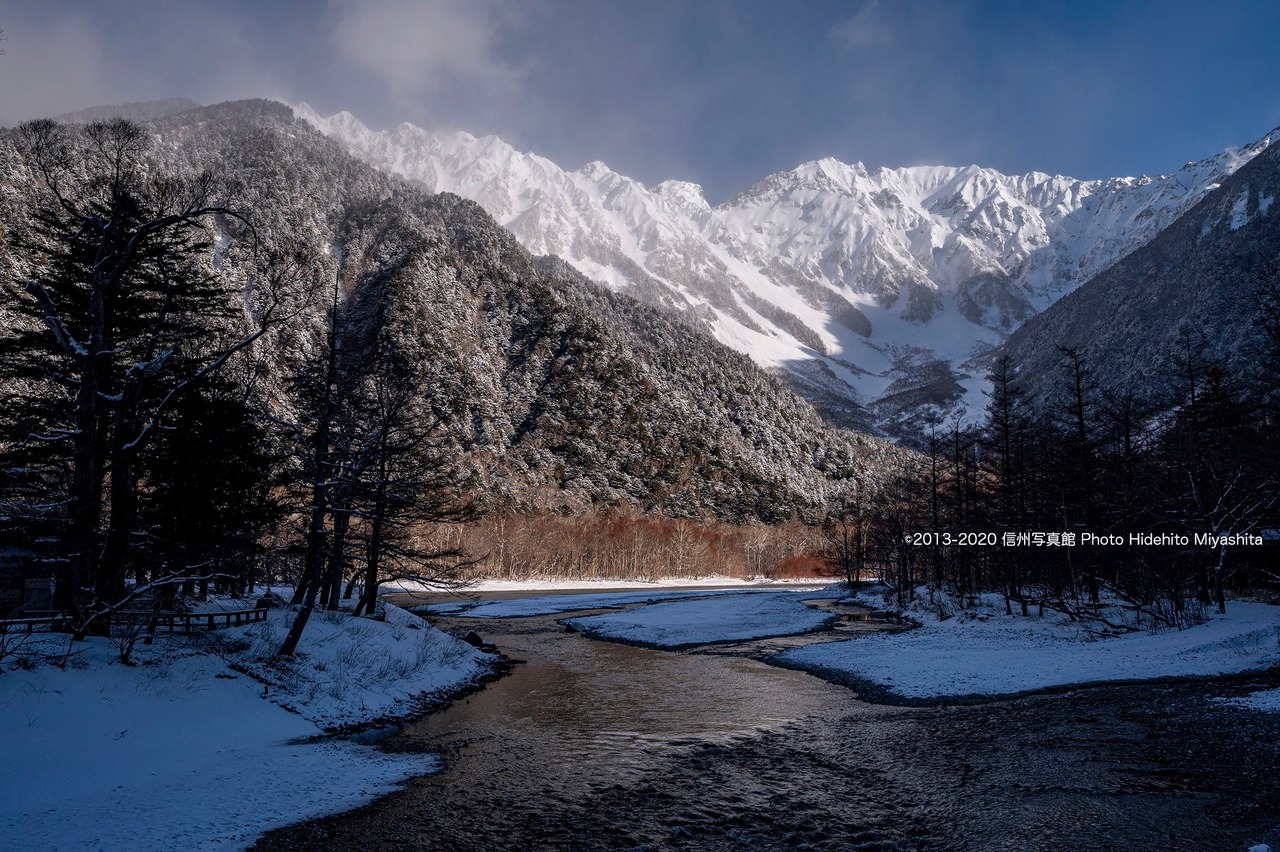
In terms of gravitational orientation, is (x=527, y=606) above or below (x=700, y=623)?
below

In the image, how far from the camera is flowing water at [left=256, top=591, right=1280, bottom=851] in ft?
30.9

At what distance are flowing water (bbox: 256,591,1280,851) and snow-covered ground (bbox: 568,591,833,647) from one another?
52.2 feet

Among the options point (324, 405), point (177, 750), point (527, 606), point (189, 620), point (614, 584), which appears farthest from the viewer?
point (614, 584)

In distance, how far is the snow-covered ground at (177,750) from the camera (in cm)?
898

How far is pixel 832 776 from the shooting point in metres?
12.2

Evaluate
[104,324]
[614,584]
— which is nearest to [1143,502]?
[104,324]

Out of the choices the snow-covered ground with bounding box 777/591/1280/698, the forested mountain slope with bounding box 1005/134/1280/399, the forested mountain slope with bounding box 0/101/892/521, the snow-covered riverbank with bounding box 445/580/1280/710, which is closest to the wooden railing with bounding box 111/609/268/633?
the snow-covered riverbank with bounding box 445/580/1280/710

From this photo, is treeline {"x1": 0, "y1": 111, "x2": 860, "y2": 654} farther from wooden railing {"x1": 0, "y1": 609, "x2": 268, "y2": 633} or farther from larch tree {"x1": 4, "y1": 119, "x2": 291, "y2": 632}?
wooden railing {"x1": 0, "y1": 609, "x2": 268, "y2": 633}

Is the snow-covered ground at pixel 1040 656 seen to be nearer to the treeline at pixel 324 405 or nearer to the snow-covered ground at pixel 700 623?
the snow-covered ground at pixel 700 623

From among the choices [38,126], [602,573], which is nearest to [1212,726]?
[38,126]

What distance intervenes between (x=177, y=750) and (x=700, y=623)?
110ft

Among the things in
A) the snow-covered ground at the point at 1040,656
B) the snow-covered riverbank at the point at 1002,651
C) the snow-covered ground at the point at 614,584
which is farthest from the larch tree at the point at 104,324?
the snow-covered ground at the point at 614,584

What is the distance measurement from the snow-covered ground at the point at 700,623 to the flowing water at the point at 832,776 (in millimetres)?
15914

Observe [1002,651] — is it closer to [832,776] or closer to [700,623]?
[832,776]
